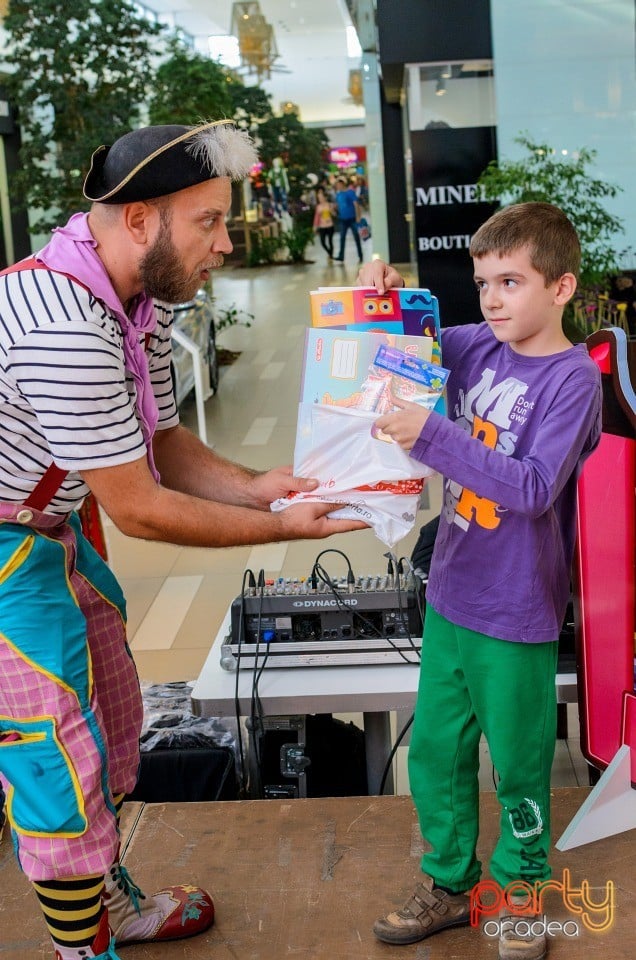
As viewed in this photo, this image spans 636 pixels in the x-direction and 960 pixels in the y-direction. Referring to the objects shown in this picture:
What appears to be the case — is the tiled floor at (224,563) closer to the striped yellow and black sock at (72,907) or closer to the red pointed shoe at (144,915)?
the red pointed shoe at (144,915)

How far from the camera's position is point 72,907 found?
6.10 ft

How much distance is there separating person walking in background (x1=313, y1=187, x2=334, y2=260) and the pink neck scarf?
1876cm

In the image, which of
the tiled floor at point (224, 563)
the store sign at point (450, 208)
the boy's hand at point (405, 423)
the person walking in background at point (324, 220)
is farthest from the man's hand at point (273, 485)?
the person walking in background at point (324, 220)

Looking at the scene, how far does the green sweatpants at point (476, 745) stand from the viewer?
1.97 metres

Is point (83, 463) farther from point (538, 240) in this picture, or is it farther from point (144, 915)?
point (144, 915)

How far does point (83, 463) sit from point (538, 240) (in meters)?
0.89

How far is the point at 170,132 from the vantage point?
6.05 feet

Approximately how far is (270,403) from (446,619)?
23.2 feet

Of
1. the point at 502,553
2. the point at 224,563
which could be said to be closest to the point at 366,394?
the point at 502,553

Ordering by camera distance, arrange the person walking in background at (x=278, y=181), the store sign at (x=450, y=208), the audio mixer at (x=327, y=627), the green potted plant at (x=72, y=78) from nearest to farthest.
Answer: the audio mixer at (x=327, y=627) → the store sign at (x=450, y=208) → the green potted plant at (x=72, y=78) → the person walking in background at (x=278, y=181)

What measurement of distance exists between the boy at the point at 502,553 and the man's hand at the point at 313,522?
0.21m

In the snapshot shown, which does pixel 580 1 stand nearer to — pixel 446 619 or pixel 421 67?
pixel 421 67

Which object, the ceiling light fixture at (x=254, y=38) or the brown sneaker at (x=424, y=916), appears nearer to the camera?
the brown sneaker at (x=424, y=916)

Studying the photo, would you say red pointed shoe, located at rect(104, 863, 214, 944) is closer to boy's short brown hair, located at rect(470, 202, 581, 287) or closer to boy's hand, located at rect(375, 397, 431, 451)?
boy's hand, located at rect(375, 397, 431, 451)
